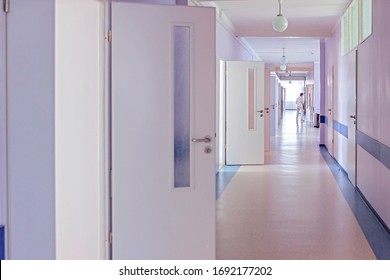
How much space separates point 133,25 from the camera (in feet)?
12.0

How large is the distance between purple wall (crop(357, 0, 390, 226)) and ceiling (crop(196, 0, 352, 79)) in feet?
7.18

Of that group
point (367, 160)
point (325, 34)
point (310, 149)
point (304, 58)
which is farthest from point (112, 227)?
point (304, 58)

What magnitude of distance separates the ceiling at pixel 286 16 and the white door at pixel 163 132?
13.8 feet

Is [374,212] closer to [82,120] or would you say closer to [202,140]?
[202,140]

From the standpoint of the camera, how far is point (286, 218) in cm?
566
